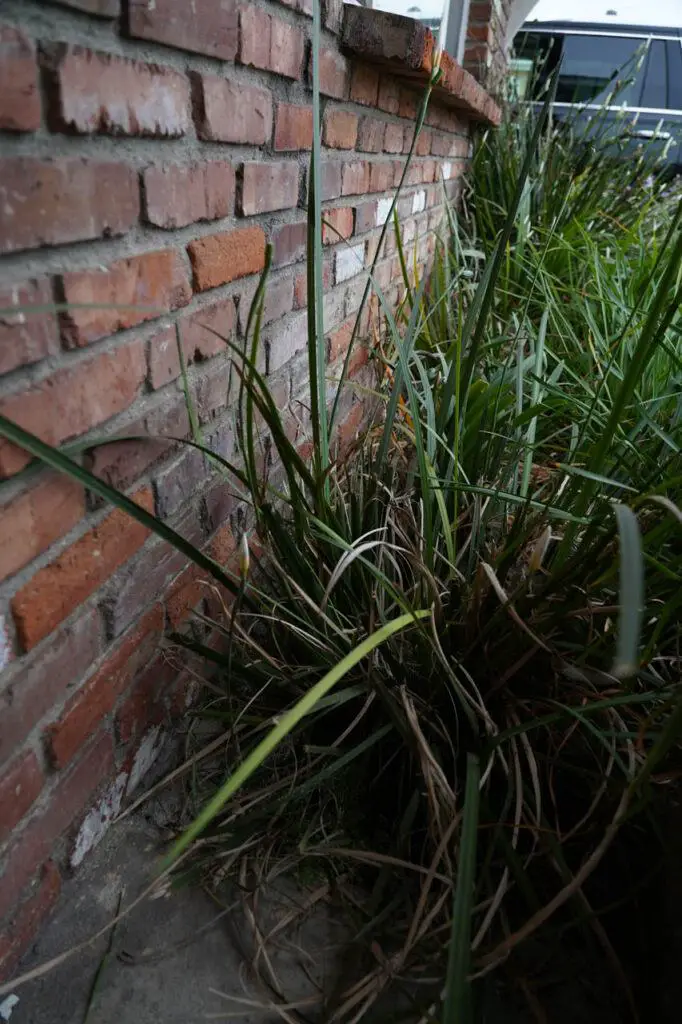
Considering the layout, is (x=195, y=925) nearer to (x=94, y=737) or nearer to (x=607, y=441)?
(x=94, y=737)

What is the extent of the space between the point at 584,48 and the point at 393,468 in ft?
26.1

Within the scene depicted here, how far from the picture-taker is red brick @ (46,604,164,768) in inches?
30.9

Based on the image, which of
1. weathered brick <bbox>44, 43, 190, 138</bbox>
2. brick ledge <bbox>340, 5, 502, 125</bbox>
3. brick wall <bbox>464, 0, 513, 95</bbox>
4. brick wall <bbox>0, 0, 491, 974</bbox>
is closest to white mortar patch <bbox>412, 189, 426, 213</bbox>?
brick ledge <bbox>340, 5, 502, 125</bbox>

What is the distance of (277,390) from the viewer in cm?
127

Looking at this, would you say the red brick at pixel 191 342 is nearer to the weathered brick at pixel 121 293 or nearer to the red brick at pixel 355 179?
the weathered brick at pixel 121 293

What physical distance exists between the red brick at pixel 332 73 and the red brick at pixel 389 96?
273 millimetres

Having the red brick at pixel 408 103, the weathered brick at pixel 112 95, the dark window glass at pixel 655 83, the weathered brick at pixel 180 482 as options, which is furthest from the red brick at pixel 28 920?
the dark window glass at pixel 655 83

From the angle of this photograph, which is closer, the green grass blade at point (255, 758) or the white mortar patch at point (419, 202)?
the green grass blade at point (255, 758)

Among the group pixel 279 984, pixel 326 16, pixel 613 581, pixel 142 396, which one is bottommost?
pixel 279 984


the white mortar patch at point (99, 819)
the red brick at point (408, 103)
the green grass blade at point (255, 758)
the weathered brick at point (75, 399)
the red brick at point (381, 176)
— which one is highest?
the red brick at point (408, 103)

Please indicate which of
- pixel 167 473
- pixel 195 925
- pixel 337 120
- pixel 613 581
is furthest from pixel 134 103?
pixel 195 925

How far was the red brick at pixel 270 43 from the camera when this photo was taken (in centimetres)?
91

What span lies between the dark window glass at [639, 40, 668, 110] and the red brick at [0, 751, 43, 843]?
323 inches

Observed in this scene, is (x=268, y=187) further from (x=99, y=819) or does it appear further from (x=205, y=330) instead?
(x=99, y=819)
